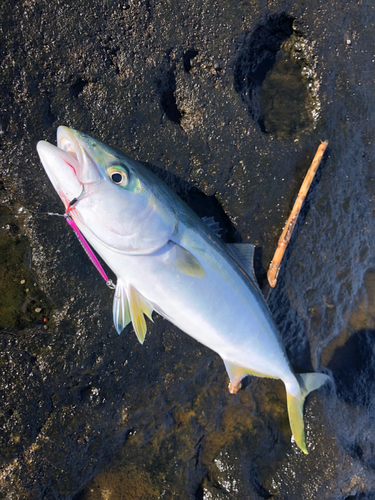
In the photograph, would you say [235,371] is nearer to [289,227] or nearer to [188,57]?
[289,227]

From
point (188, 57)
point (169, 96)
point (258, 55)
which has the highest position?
point (188, 57)

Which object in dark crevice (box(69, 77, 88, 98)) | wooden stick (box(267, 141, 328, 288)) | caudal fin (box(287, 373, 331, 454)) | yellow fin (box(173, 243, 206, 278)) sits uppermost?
dark crevice (box(69, 77, 88, 98))

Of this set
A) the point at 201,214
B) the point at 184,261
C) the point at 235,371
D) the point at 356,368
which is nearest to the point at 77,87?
the point at 201,214

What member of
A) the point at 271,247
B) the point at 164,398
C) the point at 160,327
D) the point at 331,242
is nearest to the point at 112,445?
the point at 164,398

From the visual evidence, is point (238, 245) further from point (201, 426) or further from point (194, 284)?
point (201, 426)

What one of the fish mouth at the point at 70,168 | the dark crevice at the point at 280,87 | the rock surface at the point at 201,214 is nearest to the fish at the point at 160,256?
the fish mouth at the point at 70,168

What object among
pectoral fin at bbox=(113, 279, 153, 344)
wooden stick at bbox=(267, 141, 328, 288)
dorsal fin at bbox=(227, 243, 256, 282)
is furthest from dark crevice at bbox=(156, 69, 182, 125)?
pectoral fin at bbox=(113, 279, 153, 344)

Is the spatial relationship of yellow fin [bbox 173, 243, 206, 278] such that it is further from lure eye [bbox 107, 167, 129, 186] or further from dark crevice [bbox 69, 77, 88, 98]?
dark crevice [bbox 69, 77, 88, 98]

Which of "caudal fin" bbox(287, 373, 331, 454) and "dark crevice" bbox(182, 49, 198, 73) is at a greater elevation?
"dark crevice" bbox(182, 49, 198, 73)

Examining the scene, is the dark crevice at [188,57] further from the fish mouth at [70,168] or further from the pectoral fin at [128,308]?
the pectoral fin at [128,308]
